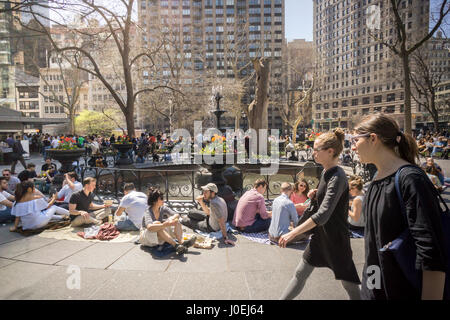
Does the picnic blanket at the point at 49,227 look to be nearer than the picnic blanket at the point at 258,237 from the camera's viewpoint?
No

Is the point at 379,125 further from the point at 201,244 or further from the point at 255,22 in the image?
the point at 255,22

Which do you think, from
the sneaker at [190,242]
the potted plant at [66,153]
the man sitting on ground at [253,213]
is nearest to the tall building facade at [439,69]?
the man sitting on ground at [253,213]

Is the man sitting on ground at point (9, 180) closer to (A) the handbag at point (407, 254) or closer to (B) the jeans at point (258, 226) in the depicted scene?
(B) the jeans at point (258, 226)

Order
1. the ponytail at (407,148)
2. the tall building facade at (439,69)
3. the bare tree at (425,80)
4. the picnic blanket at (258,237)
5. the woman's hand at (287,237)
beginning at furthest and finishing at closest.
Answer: the tall building facade at (439,69) < the bare tree at (425,80) < the picnic blanket at (258,237) < the woman's hand at (287,237) < the ponytail at (407,148)

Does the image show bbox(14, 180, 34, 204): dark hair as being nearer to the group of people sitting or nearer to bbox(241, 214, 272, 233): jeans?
the group of people sitting

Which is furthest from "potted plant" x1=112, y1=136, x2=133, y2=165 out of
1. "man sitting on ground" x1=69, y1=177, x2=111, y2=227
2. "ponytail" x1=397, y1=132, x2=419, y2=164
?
"ponytail" x1=397, y1=132, x2=419, y2=164

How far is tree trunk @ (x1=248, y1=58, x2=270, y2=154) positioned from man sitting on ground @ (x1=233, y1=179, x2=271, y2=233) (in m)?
11.5

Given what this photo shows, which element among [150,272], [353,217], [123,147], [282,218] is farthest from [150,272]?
[123,147]

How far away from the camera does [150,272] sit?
4.09 metres

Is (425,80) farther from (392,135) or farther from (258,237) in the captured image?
(392,135)

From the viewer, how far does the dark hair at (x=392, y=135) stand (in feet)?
5.90

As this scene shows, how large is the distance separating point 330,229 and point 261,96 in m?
15.0

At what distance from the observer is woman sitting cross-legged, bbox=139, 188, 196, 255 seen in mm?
4863
